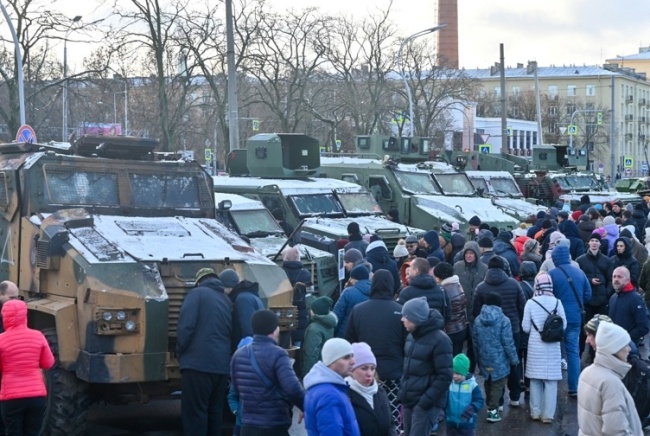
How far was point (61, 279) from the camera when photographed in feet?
35.2

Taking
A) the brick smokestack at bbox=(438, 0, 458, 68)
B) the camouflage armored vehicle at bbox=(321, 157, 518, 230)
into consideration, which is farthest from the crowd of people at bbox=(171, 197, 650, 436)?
the brick smokestack at bbox=(438, 0, 458, 68)

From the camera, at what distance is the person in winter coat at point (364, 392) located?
7262 mm

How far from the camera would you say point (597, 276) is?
14922mm

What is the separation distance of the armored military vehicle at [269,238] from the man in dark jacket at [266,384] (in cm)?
589

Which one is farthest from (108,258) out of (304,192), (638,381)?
(304,192)

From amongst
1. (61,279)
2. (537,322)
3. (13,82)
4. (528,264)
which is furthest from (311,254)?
(13,82)

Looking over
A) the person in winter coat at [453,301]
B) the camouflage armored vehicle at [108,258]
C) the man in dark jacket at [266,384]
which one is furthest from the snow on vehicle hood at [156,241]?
the man in dark jacket at [266,384]

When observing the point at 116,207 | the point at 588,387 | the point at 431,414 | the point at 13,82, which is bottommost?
the point at 431,414

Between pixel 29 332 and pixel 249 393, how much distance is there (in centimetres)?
219

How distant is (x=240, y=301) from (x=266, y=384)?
2178 mm

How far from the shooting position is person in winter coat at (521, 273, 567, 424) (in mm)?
11820

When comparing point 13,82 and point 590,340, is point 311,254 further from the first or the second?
point 13,82

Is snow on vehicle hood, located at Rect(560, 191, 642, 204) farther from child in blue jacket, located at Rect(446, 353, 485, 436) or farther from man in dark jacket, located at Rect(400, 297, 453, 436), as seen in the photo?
man in dark jacket, located at Rect(400, 297, 453, 436)

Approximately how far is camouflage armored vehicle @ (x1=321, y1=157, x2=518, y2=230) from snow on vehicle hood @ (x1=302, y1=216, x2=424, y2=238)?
2.70 metres
